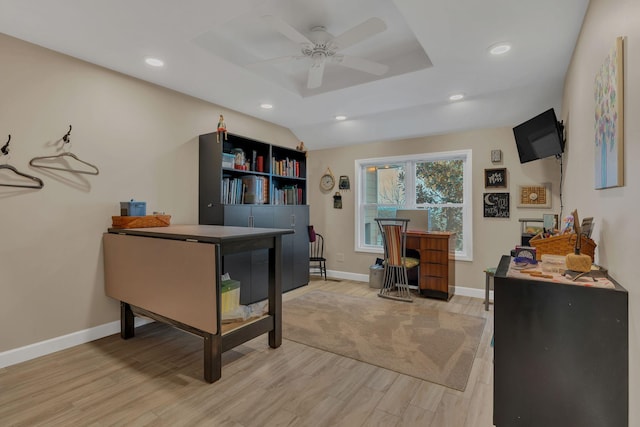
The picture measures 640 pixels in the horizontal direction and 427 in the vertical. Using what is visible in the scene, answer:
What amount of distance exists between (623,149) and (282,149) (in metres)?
3.83

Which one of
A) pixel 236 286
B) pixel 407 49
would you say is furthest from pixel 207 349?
pixel 407 49

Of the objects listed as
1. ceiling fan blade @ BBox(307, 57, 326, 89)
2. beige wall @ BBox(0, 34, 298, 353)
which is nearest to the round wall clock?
ceiling fan blade @ BBox(307, 57, 326, 89)

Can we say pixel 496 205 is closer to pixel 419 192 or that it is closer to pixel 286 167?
pixel 419 192

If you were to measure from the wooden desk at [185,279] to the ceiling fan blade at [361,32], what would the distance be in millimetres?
1471

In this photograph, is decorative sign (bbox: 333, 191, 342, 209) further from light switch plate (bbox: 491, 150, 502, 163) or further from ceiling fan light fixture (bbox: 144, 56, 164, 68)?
ceiling fan light fixture (bbox: 144, 56, 164, 68)

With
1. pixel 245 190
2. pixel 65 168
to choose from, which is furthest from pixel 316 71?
pixel 65 168

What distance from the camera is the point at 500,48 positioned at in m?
2.40

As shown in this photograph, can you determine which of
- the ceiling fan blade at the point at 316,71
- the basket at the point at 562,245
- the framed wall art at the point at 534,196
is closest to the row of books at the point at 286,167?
the ceiling fan blade at the point at 316,71

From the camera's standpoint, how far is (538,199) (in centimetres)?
359

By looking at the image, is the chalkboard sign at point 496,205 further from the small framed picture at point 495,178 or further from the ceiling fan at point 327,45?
the ceiling fan at point 327,45

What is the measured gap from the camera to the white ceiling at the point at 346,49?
2006mm

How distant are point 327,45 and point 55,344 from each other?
3.21 m

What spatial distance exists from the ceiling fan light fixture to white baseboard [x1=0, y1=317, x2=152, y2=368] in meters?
2.36

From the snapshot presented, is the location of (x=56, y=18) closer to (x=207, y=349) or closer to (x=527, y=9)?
(x=207, y=349)
